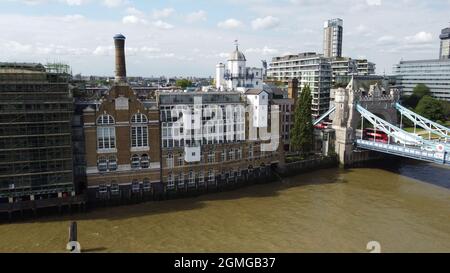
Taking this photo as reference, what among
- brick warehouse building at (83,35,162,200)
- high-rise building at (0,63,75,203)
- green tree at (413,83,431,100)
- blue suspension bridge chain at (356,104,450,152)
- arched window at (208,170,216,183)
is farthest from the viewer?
green tree at (413,83,431,100)

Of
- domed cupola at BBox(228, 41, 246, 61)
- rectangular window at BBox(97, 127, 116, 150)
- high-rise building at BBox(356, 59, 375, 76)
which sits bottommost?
rectangular window at BBox(97, 127, 116, 150)

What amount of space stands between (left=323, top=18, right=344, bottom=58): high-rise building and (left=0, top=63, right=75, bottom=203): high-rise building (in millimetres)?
129533

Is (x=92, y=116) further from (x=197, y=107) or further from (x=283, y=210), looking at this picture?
(x=283, y=210)

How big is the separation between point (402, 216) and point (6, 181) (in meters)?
34.5

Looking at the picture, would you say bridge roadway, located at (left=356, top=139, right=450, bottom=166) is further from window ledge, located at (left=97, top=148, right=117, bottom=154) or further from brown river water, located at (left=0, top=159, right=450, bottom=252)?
window ledge, located at (left=97, top=148, right=117, bottom=154)

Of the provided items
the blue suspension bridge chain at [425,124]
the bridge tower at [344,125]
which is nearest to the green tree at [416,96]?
the blue suspension bridge chain at [425,124]

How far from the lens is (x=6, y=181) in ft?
104

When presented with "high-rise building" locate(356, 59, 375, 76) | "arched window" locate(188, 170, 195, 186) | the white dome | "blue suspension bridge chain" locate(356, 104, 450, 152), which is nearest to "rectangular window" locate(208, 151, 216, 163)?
"arched window" locate(188, 170, 195, 186)

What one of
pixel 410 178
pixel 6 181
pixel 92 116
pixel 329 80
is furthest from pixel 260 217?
pixel 329 80

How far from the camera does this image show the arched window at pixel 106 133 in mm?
35594

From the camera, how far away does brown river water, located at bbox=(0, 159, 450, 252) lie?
2778 cm

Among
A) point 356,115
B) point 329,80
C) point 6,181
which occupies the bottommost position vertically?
point 6,181

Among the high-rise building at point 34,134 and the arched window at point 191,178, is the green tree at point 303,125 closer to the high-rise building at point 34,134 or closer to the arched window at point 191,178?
the arched window at point 191,178

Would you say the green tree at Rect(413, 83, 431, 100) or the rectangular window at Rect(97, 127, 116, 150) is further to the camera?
the green tree at Rect(413, 83, 431, 100)
